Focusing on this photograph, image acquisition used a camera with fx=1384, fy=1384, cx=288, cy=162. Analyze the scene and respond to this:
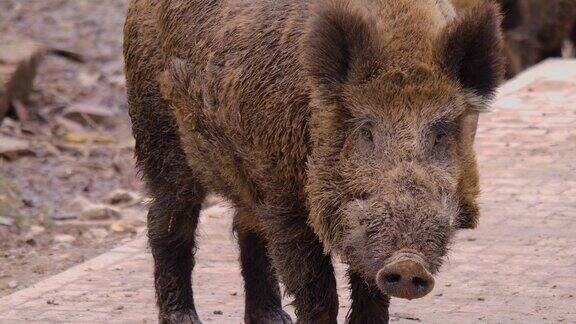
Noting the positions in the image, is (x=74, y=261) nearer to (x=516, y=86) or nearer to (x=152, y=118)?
(x=152, y=118)

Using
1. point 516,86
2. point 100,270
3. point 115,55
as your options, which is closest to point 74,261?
point 100,270

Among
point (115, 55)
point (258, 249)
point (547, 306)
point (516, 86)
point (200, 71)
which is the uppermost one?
point (200, 71)

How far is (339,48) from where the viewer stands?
5.52 m

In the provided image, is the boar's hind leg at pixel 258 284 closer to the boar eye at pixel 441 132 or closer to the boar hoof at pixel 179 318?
the boar hoof at pixel 179 318

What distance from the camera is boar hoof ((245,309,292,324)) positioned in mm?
6992

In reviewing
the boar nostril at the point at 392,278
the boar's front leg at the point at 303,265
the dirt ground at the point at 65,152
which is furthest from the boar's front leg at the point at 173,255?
the boar nostril at the point at 392,278

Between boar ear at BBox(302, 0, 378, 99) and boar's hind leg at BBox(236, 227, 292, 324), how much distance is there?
5.51 feet

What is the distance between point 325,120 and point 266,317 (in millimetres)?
1761

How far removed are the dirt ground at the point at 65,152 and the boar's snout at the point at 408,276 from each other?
3959 mm

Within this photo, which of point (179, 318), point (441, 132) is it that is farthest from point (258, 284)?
point (441, 132)

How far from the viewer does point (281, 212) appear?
5895 mm

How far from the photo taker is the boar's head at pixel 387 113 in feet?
17.1

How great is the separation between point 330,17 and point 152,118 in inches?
67.1

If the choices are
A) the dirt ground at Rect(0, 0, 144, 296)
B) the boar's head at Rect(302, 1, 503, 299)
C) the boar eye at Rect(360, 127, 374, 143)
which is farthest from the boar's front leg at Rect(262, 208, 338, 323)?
the dirt ground at Rect(0, 0, 144, 296)
